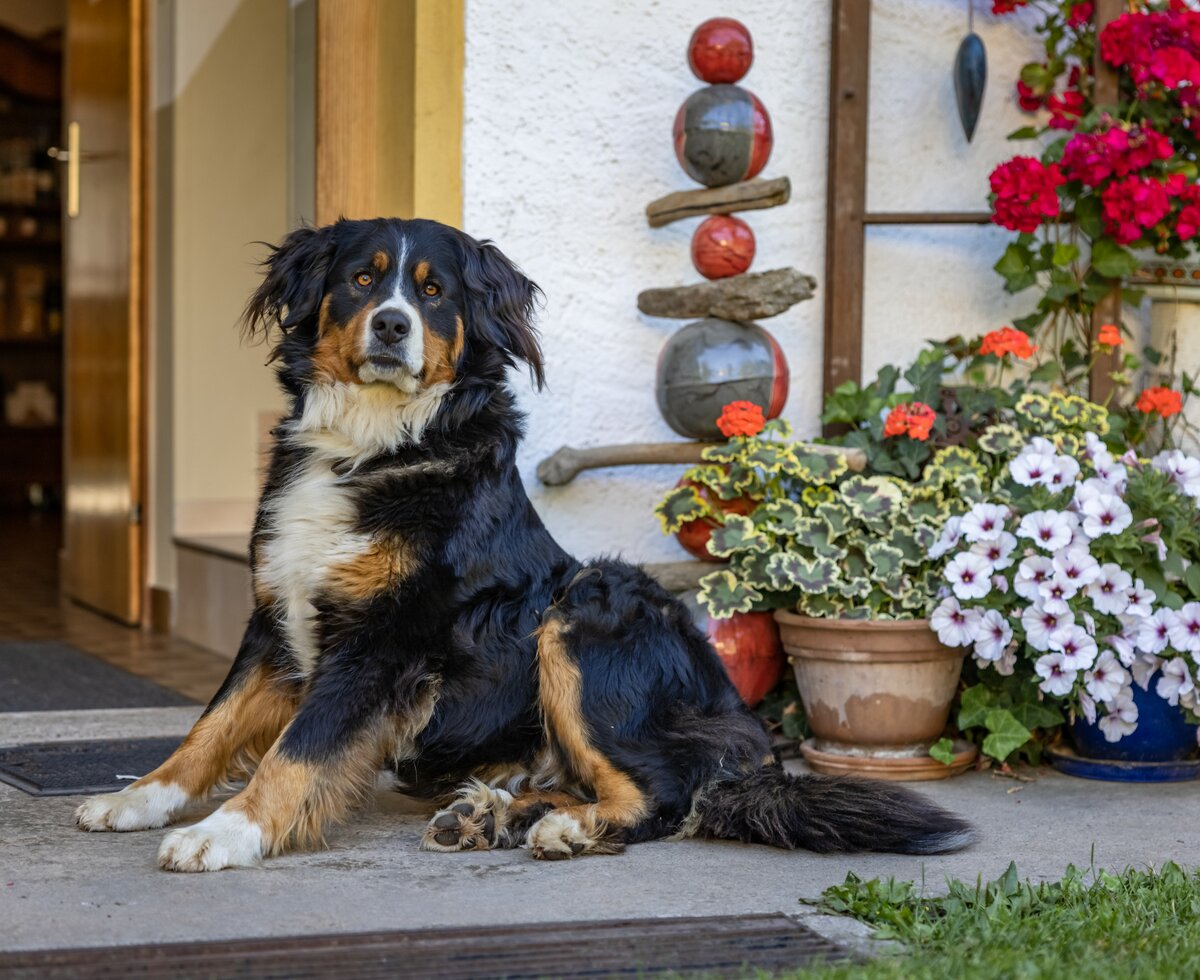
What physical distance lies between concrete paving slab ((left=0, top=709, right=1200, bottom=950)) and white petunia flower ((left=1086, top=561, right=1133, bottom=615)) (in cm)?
43

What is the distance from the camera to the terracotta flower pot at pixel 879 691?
11.4 feet

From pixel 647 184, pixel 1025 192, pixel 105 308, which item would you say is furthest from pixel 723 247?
pixel 105 308

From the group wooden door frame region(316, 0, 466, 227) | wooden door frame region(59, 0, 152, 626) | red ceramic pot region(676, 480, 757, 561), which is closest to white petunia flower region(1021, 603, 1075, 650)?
red ceramic pot region(676, 480, 757, 561)

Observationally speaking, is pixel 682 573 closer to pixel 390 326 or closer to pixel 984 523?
pixel 984 523

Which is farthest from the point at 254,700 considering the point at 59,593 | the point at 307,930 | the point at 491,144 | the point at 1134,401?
the point at 59,593

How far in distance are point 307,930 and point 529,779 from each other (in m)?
0.84

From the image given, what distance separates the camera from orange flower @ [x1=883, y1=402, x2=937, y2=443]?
3.71 metres

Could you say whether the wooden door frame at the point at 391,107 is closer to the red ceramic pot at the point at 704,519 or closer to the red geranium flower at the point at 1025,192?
the red ceramic pot at the point at 704,519

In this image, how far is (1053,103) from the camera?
13.7 feet

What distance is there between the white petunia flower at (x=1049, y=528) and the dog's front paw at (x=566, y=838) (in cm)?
127

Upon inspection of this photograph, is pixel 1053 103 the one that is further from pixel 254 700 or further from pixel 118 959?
pixel 118 959

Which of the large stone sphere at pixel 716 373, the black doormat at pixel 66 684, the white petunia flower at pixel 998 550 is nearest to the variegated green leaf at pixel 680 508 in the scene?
the large stone sphere at pixel 716 373

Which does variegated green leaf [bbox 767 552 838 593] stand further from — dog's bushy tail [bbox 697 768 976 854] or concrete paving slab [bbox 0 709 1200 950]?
dog's bushy tail [bbox 697 768 976 854]

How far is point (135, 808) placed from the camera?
9.25ft
